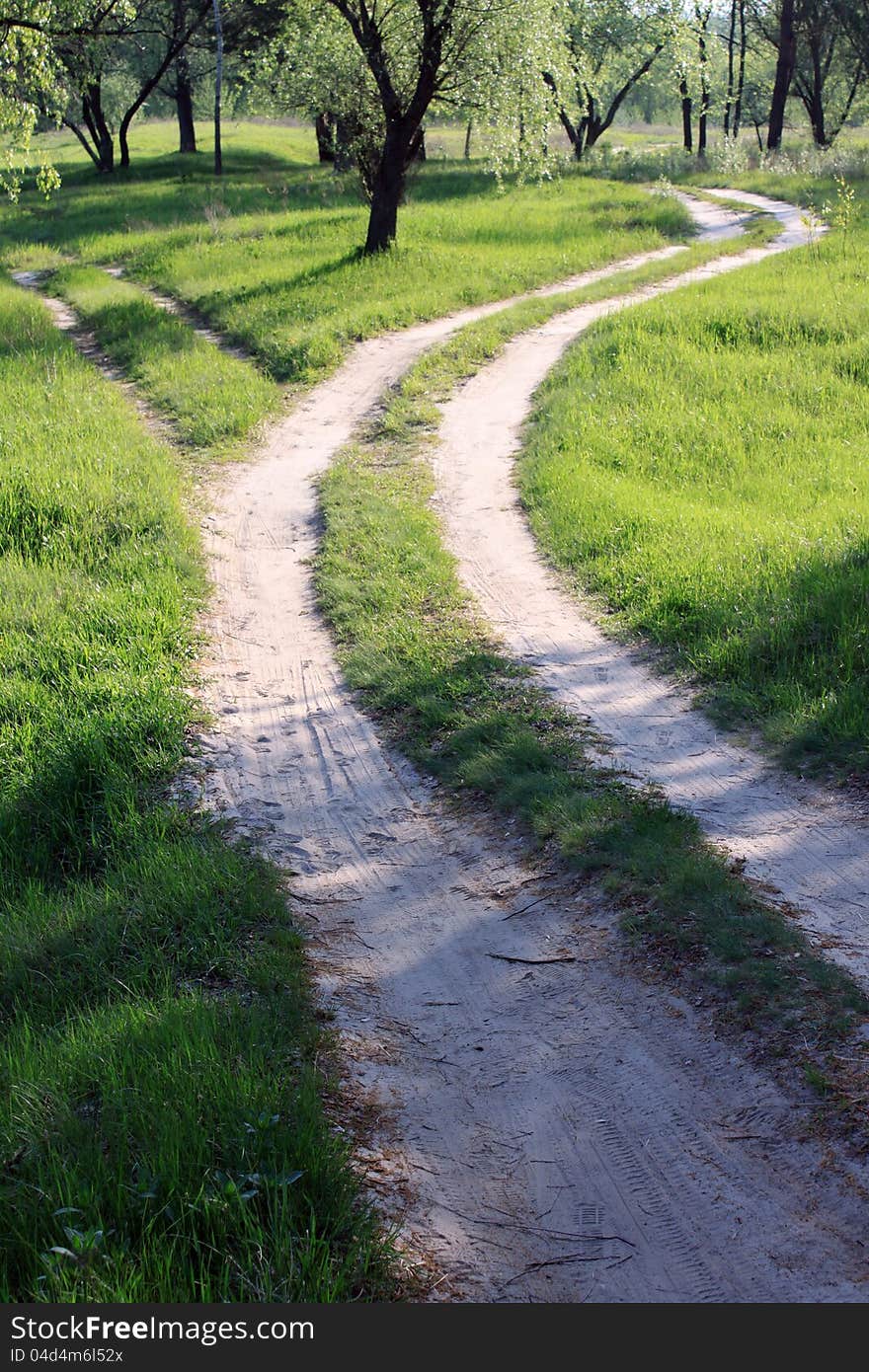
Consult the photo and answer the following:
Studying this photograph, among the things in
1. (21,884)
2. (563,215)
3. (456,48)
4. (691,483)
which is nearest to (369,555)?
(691,483)

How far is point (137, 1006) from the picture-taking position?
392 centimetres

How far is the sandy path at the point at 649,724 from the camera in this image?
188 inches

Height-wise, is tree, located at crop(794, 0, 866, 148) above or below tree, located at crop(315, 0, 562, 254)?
above

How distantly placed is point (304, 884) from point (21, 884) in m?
1.43

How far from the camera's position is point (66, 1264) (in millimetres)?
2785

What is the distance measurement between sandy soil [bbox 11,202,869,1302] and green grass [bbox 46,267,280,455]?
6968 millimetres

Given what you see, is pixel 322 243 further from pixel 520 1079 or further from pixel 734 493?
pixel 520 1079

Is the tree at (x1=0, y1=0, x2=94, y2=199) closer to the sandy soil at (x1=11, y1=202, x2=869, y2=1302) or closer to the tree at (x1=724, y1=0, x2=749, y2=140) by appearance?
the sandy soil at (x1=11, y1=202, x2=869, y2=1302)

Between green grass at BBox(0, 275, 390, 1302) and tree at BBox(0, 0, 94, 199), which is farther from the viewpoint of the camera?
tree at BBox(0, 0, 94, 199)

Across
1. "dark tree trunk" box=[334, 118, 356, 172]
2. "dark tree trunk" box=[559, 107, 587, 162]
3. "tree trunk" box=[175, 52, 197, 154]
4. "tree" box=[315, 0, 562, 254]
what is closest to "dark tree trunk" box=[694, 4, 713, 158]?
"dark tree trunk" box=[559, 107, 587, 162]

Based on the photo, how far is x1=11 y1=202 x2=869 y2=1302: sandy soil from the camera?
3.03m

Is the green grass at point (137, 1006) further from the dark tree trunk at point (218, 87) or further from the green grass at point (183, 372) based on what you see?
the dark tree trunk at point (218, 87)

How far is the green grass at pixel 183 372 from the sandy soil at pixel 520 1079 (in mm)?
6968

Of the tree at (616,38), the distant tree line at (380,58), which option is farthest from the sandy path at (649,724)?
the tree at (616,38)
